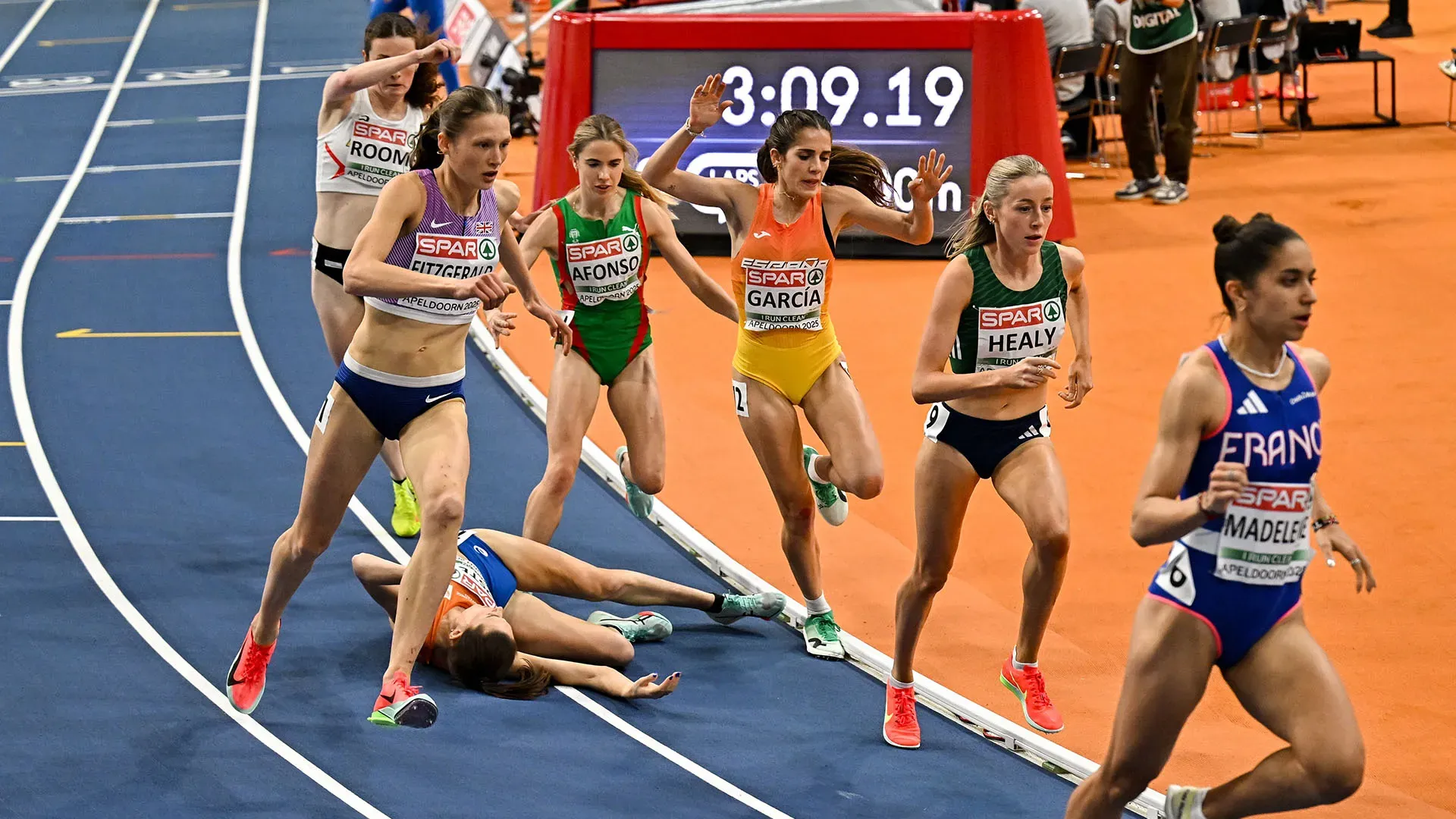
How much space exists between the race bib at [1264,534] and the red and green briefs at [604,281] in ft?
11.9

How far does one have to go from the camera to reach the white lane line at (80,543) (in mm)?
6082

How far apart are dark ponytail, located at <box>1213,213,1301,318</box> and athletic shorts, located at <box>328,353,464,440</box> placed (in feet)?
9.51

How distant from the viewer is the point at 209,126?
61.0ft

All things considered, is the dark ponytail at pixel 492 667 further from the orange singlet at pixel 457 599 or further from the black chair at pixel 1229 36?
the black chair at pixel 1229 36

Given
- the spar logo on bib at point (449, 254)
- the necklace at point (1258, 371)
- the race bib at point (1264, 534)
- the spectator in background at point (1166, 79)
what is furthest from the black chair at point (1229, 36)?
the race bib at point (1264, 534)

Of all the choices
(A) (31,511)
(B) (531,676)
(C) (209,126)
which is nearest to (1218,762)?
(B) (531,676)

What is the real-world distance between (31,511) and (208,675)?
2.42 meters

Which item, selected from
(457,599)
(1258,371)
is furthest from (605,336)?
(1258,371)

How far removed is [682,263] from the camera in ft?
23.4

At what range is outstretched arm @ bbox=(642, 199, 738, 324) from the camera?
7117 mm

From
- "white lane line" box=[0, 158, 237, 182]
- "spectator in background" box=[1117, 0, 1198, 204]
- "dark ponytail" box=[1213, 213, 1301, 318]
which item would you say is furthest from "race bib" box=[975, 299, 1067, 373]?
"white lane line" box=[0, 158, 237, 182]

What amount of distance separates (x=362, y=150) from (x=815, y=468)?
2.77 meters

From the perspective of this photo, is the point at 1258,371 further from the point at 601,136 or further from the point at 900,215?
the point at 601,136

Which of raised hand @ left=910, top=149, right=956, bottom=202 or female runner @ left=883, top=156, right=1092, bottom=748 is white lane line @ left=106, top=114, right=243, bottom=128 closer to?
raised hand @ left=910, top=149, right=956, bottom=202
